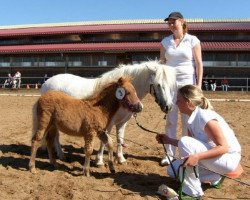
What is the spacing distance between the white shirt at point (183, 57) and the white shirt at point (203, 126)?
1626 millimetres

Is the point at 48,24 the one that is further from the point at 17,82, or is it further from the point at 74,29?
the point at 17,82

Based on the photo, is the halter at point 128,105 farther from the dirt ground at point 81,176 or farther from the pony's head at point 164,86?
the dirt ground at point 81,176

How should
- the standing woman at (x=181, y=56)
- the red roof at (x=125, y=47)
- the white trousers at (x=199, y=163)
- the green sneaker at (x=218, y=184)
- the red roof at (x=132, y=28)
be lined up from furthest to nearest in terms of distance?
the red roof at (x=132, y=28) → the red roof at (x=125, y=47) → the standing woman at (x=181, y=56) → the green sneaker at (x=218, y=184) → the white trousers at (x=199, y=163)

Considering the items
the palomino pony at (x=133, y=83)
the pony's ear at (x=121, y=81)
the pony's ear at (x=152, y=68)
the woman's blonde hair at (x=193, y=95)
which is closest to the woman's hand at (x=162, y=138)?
the woman's blonde hair at (x=193, y=95)

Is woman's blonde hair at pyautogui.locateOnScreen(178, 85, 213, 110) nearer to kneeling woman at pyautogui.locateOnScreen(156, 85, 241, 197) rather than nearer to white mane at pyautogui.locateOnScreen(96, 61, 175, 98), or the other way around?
kneeling woman at pyautogui.locateOnScreen(156, 85, 241, 197)

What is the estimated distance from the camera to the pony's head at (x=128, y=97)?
4988 mm

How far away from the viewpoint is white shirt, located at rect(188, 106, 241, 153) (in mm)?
4195

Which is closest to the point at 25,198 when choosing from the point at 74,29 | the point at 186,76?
the point at 186,76

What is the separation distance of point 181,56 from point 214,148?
7.13 feet

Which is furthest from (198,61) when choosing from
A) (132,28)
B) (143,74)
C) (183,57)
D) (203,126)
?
(132,28)

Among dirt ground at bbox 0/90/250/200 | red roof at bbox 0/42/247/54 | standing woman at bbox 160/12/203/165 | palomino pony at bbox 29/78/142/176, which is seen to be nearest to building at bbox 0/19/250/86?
red roof at bbox 0/42/247/54

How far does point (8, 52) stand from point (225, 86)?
19711mm

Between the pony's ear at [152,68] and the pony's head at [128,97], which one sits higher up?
the pony's ear at [152,68]

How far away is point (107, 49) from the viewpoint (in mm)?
30719
